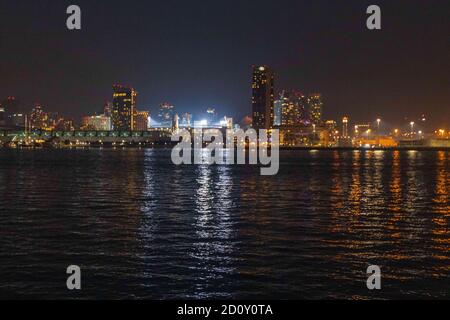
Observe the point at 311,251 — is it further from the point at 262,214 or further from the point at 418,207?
the point at 418,207

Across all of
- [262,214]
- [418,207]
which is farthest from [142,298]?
[418,207]

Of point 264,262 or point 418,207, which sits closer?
point 264,262

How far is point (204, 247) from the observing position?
21484mm

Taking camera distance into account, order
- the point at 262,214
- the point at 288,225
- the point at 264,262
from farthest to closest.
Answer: the point at 262,214, the point at 288,225, the point at 264,262

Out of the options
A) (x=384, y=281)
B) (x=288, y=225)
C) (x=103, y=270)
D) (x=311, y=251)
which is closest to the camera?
(x=384, y=281)

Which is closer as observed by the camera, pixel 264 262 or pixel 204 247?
pixel 264 262

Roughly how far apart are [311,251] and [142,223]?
9292 millimetres

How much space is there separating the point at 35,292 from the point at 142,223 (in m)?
12.0

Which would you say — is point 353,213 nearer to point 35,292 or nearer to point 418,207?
point 418,207

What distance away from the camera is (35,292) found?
15461mm

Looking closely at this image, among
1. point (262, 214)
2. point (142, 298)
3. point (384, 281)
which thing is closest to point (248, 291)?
point (142, 298)

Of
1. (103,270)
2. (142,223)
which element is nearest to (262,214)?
(142,223)
